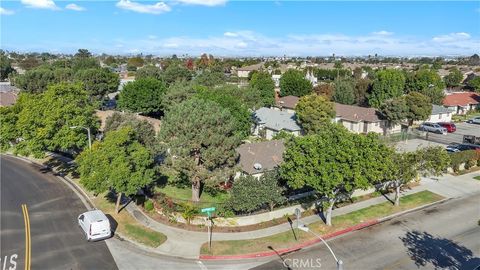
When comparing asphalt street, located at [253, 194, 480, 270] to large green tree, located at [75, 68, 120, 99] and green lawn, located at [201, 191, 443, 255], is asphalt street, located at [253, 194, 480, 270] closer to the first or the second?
green lawn, located at [201, 191, 443, 255]

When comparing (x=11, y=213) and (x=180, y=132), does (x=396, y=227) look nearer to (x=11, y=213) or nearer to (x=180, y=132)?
(x=180, y=132)

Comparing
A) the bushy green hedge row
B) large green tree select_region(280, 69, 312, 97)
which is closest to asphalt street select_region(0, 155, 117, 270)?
the bushy green hedge row

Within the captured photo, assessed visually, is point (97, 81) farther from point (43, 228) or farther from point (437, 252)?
point (437, 252)

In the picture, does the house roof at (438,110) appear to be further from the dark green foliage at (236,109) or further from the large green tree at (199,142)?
the large green tree at (199,142)

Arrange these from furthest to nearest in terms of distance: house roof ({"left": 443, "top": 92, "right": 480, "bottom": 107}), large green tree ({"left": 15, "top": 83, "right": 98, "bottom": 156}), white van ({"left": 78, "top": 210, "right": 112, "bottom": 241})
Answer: house roof ({"left": 443, "top": 92, "right": 480, "bottom": 107})
large green tree ({"left": 15, "top": 83, "right": 98, "bottom": 156})
white van ({"left": 78, "top": 210, "right": 112, "bottom": 241})

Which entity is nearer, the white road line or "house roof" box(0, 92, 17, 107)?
the white road line

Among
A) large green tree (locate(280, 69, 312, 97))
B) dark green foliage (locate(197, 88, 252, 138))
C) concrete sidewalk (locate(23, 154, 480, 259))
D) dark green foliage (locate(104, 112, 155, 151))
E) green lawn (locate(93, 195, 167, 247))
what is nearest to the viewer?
concrete sidewalk (locate(23, 154, 480, 259))

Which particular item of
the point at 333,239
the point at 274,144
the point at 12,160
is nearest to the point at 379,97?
the point at 274,144
